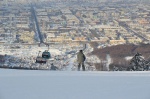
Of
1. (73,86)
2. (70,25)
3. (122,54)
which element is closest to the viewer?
(73,86)

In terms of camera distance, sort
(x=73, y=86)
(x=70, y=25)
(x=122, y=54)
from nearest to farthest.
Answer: (x=73, y=86)
(x=122, y=54)
(x=70, y=25)

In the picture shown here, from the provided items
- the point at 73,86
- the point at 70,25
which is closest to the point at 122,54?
the point at 73,86

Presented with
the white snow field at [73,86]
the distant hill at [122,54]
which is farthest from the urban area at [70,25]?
the white snow field at [73,86]

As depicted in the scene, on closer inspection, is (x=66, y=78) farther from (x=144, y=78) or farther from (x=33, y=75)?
(x=144, y=78)

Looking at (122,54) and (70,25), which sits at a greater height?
(70,25)

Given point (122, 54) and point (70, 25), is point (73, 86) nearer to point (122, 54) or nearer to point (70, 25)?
point (122, 54)

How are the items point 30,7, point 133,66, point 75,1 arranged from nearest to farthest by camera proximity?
point 133,66
point 30,7
point 75,1

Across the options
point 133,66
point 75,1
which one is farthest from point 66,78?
point 75,1
